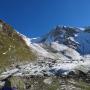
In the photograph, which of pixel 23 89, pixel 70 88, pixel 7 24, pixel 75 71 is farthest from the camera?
pixel 7 24

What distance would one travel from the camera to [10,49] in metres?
135

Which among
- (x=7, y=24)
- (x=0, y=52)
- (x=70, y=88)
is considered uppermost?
(x=7, y=24)

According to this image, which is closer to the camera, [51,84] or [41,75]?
[51,84]

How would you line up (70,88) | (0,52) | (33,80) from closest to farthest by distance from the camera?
(70,88), (33,80), (0,52)

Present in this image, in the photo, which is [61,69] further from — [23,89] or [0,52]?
[0,52]

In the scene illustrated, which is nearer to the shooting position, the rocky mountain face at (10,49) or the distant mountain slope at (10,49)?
the rocky mountain face at (10,49)

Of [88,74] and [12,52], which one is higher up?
[12,52]

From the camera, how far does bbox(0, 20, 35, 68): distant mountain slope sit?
4428 inches

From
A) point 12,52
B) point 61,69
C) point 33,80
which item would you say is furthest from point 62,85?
point 12,52

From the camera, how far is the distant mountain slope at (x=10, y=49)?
4428 inches

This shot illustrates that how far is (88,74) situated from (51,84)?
286 inches

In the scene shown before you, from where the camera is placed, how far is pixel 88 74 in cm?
4353

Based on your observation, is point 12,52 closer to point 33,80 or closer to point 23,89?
point 33,80

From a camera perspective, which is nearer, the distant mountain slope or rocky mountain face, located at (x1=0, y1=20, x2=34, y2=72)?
rocky mountain face, located at (x1=0, y1=20, x2=34, y2=72)
